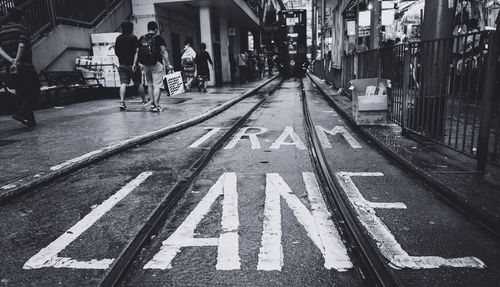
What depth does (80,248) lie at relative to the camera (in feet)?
8.75

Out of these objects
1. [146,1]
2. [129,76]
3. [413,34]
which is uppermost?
[146,1]

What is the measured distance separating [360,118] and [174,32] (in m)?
15.9

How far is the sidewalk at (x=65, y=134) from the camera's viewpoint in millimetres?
4820

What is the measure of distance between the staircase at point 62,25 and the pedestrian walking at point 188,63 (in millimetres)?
3493

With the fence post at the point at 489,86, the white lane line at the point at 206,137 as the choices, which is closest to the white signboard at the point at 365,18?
the white lane line at the point at 206,137

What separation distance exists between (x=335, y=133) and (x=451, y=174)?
286 cm

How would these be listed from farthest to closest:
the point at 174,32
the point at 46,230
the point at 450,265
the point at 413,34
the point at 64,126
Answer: the point at 174,32 → the point at 413,34 → the point at 64,126 → the point at 46,230 → the point at 450,265

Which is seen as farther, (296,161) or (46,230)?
(296,161)

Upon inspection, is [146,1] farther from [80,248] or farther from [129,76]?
[80,248]

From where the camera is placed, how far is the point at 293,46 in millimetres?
32969

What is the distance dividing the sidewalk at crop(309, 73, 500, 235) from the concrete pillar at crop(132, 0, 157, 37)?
14286 millimetres

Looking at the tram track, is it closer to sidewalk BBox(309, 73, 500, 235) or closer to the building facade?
sidewalk BBox(309, 73, 500, 235)

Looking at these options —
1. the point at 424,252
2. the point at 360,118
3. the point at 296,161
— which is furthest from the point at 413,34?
the point at 424,252

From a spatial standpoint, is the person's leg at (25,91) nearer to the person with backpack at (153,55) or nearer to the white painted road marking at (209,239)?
the person with backpack at (153,55)
